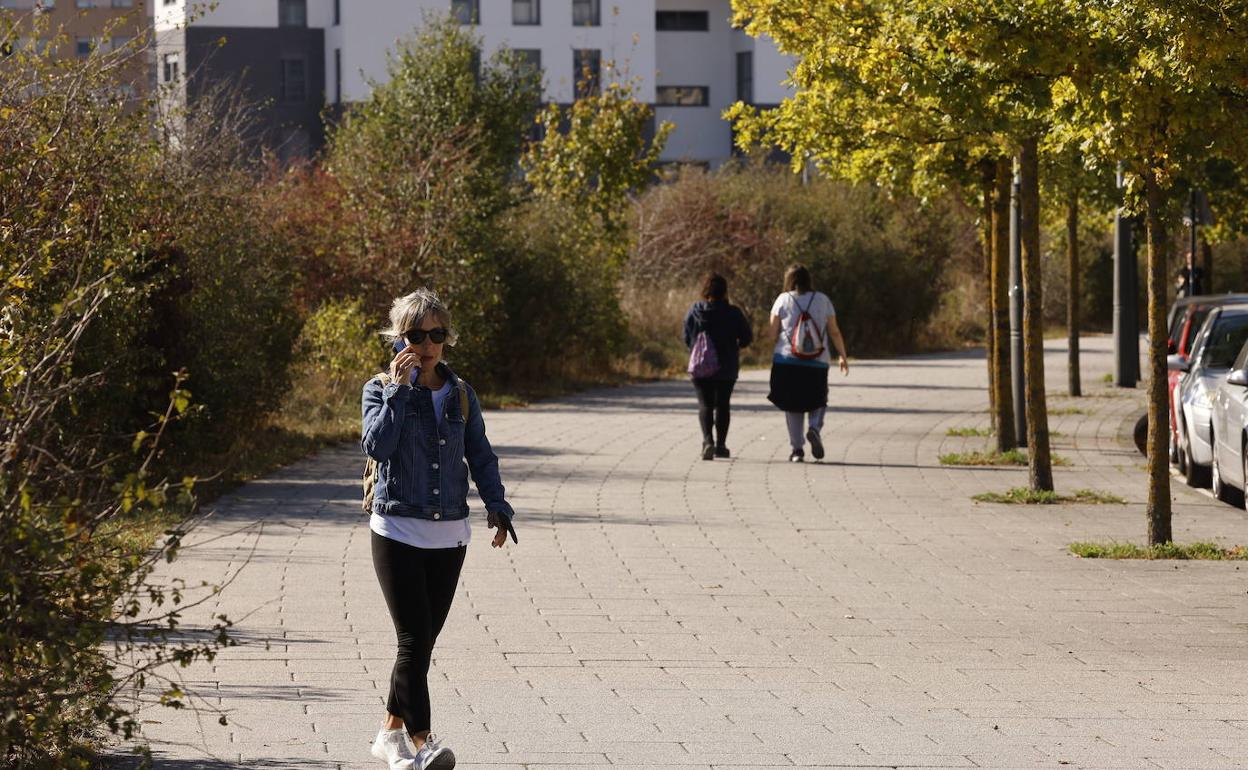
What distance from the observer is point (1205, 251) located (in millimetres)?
33906

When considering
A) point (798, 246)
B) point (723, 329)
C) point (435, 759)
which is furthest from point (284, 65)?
point (435, 759)

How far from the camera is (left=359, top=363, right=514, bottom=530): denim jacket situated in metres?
6.18

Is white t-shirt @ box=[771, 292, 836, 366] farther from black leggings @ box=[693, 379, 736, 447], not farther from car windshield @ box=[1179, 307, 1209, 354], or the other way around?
car windshield @ box=[1179, 307, 1209, 354]

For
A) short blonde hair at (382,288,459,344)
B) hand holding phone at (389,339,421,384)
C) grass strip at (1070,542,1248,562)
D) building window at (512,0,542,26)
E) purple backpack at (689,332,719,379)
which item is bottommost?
grass strip at (1070,542,1248,562)

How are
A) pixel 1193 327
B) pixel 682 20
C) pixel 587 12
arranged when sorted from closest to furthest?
pixel 1193 327
pixel 587 12
pixel 682 20

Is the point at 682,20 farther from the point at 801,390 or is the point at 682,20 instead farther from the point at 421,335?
the point at 421,335

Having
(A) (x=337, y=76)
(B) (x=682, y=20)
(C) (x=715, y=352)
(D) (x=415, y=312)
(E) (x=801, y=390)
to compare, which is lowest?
(E) (x=801, y=390)

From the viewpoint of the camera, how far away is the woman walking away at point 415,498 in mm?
6156

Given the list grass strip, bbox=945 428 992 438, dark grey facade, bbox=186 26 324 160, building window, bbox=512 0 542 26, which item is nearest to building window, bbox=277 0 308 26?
dark grey facade, bbox=186 26 324 160

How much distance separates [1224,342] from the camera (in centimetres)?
1664

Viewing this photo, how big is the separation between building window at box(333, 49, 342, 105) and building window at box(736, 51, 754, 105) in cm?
1336

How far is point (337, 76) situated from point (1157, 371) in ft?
155

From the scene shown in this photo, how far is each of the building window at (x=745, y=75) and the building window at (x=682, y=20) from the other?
1.86 meters

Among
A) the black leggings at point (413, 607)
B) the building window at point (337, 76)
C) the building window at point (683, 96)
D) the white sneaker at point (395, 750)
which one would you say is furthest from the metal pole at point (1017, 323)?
the building window at point (683, 96)
